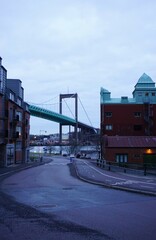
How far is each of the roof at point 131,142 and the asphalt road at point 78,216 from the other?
38318 mm

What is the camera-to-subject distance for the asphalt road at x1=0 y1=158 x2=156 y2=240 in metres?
8.55

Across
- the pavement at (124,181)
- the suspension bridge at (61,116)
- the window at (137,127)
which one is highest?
the suspension bridge at (61,116)

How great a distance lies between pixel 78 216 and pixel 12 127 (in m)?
42.5

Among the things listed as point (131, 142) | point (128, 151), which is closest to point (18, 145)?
point (128, 151)

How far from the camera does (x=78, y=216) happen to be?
10859 mm

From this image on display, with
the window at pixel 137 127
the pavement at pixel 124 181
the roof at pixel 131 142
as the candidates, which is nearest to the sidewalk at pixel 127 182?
the pavement at pixel 124 181

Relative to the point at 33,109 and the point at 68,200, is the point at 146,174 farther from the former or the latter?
the point at 33,109

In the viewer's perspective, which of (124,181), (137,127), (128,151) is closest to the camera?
(124,181)

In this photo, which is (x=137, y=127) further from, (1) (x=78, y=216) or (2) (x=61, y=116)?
(1) (x=78, y=216)

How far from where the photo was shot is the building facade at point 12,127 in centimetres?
4766

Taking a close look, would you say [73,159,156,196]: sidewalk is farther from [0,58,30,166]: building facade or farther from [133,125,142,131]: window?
[133,125,142,131]: window

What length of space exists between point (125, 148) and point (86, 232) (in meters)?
45.5

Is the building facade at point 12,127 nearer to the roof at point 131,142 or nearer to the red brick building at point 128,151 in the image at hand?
the red brick building at point 128,151

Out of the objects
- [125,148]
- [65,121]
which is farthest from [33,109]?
[125,148]
